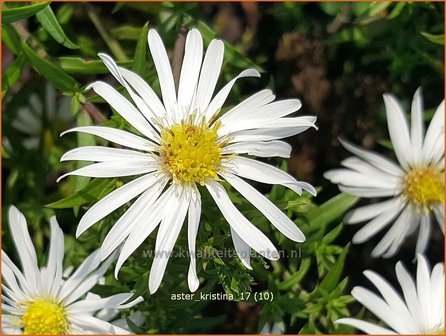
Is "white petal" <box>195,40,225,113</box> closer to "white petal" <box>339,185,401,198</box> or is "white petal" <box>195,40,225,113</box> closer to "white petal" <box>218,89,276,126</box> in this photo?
"white petal" <box>218,89,276,126</box>

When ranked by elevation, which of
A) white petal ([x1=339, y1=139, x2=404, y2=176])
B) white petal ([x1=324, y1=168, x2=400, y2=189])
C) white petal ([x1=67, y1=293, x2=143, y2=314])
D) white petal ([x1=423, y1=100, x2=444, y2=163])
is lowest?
white petal ([x1=67, y1=293, x2=143, y2=314])

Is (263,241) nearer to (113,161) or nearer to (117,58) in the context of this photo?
(113,161)

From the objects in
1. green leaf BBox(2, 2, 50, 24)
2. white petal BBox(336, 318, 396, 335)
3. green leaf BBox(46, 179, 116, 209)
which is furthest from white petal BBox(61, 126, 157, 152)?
white petal BBox(336, 318, 396, 335)

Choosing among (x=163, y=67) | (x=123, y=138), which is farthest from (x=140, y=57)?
(x=123, y=138)

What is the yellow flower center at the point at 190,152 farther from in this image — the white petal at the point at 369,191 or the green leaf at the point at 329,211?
the white petal at the point at 369,191

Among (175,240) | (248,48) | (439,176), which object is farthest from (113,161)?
(248,48)
